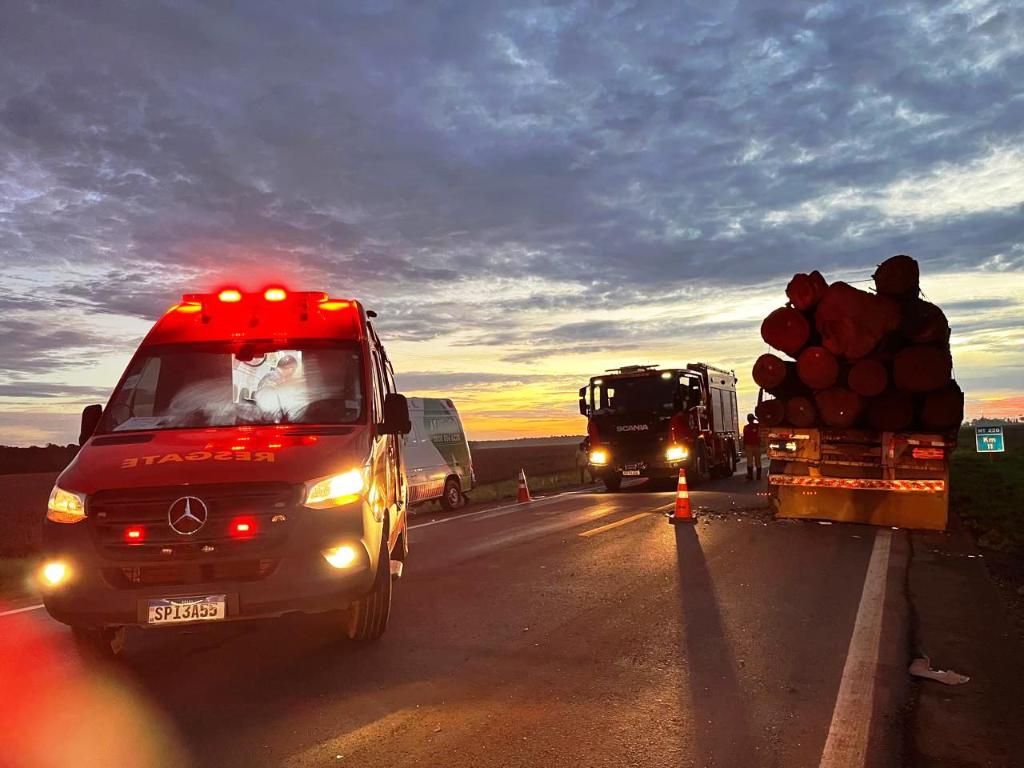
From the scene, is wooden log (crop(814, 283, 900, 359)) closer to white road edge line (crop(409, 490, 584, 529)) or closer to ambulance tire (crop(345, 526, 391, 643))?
white road edge line (crop(409, 490, 584, 529))

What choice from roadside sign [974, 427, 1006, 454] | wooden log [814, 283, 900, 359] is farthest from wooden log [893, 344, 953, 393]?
roadside sign [974, 427, 1006, 454]

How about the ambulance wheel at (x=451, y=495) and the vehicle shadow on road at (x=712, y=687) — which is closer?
the vehicle shadow on road at (x=712, y=687)

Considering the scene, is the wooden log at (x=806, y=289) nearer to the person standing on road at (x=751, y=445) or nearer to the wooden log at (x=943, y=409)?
the wooden log at (x=943, y=409)

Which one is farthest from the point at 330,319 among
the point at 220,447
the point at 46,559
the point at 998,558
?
the point at 998,558

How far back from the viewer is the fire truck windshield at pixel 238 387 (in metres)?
6.20

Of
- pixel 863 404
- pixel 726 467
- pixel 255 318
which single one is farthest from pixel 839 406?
pixel 726 467

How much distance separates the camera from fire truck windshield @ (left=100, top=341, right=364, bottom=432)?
244 inches

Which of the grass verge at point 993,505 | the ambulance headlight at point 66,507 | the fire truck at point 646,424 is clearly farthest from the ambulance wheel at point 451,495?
the ambulance headlight at point 66,507

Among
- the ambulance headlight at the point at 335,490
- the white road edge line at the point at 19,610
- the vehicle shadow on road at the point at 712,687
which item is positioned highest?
the ambulance headlight at the point at 335,490

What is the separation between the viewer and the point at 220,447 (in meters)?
5.46

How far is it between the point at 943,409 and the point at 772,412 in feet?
8.03

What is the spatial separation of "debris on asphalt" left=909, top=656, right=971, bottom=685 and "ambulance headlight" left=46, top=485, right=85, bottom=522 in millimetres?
5236

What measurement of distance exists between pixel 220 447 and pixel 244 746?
6.39ft

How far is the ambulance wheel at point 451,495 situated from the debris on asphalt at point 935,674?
1293 centimetres
